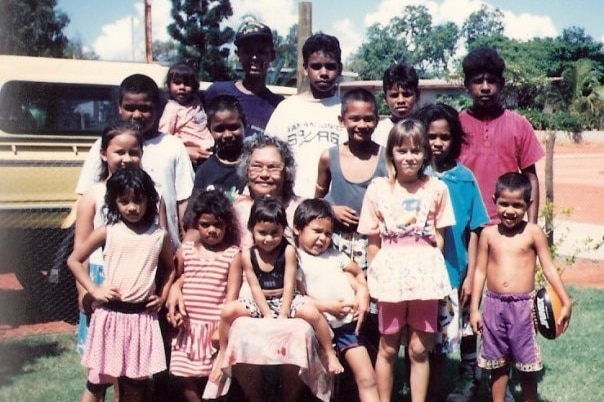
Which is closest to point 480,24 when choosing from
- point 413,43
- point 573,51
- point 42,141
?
point 413,43

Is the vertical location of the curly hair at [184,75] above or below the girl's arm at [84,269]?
above

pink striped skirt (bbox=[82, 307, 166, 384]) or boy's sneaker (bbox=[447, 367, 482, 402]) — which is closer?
pink striped skirt (bbox=[82, 307, 166, 384])

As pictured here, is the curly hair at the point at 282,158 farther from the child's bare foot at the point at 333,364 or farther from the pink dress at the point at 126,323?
the child's bare foot at the point at 333,364

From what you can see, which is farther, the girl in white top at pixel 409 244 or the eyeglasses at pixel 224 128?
the eyeglasses at pixel 224 128

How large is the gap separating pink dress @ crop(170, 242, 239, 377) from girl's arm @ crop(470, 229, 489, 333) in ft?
4.13

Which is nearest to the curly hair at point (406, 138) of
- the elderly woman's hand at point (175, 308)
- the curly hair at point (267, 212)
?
the curly hair at point (267, 212)

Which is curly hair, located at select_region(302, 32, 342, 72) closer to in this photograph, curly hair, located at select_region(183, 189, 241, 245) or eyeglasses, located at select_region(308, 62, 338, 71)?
eyeglasses, located at select_region(308, 62, 338, 71)

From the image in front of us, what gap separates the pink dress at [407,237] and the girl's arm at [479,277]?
0.34 meters

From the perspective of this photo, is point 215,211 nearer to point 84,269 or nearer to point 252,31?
point 84,269

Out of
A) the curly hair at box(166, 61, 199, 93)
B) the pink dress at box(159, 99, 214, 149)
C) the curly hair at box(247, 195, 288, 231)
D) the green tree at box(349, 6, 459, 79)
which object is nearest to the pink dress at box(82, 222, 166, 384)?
the curly hair at box(247, 195, 288, 231)

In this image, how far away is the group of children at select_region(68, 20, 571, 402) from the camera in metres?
3.25

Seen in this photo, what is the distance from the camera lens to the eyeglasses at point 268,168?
3488 millimetres

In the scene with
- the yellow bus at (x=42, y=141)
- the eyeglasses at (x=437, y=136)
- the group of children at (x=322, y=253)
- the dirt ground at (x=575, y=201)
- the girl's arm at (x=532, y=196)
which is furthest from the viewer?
the dirt ground at (x=575, y=201)

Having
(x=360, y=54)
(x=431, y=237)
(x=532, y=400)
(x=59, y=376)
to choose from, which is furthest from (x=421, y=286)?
(x=360, y=54)
